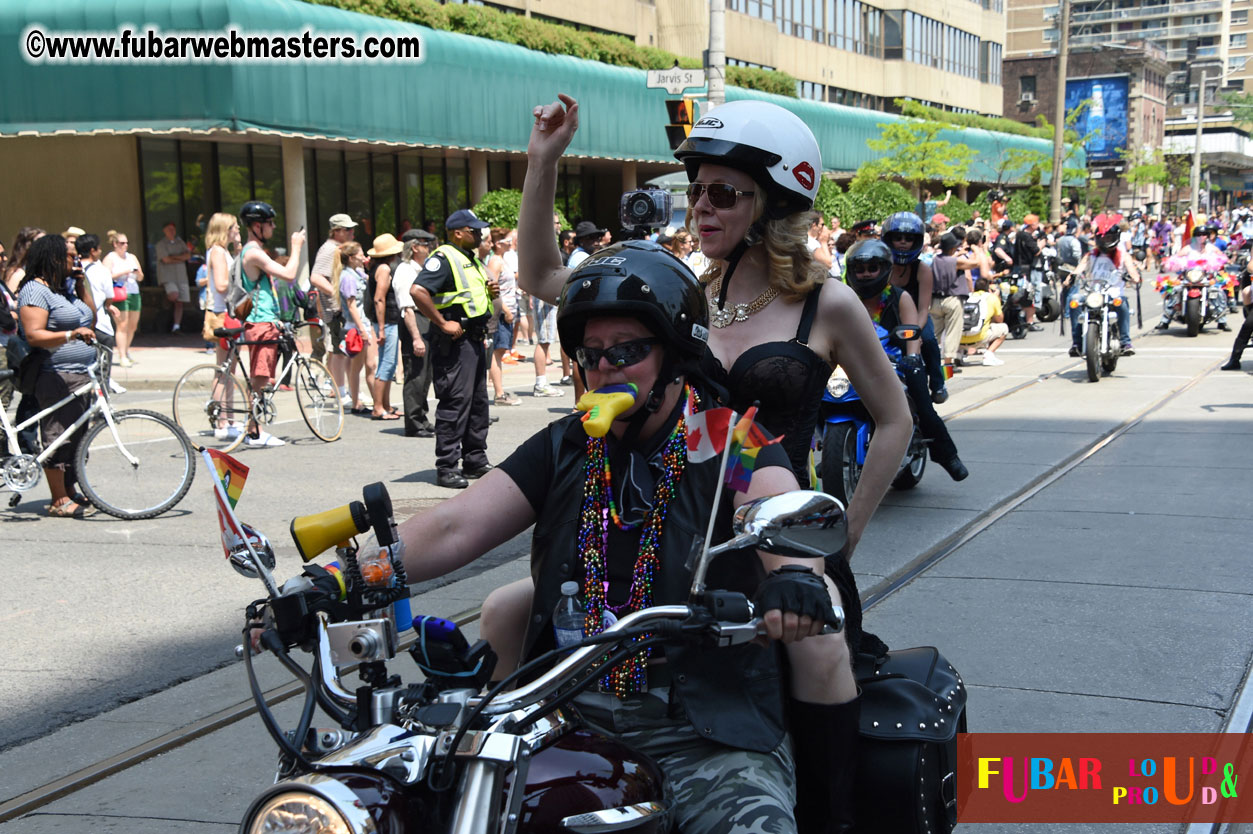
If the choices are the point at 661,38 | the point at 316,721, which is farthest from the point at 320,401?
the point at 661,38

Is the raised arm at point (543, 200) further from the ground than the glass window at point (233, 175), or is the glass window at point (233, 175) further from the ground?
the glass window at point (233, 175)

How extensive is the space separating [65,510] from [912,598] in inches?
216

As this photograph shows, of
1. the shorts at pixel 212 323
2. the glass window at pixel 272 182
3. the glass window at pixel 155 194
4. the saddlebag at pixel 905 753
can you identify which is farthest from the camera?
the glass window at pixel 272 182

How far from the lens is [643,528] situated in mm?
2465

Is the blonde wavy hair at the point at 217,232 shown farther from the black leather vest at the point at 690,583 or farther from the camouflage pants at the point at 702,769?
the camouflage pants at the point at 702,769

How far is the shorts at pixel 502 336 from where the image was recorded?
1409cm

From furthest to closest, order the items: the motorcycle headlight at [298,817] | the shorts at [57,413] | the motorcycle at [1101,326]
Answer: the motorcycle at [1101,326] → the shorts at [57,413] → the motorcycle headlight at [298,817]

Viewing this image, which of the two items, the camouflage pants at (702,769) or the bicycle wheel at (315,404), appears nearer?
the camouflage pants at (702,769)

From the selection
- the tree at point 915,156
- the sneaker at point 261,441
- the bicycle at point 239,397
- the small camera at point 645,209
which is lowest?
the sneaker at point 261,441

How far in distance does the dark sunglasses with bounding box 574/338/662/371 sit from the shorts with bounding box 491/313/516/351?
1160cm

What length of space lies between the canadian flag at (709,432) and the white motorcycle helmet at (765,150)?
4.03 feet

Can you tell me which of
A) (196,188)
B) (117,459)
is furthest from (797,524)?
(196,188)

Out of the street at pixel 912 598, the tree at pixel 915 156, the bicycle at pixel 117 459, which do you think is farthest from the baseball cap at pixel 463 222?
the tree at pixel 915 156

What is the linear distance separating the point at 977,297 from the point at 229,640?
13448mm
